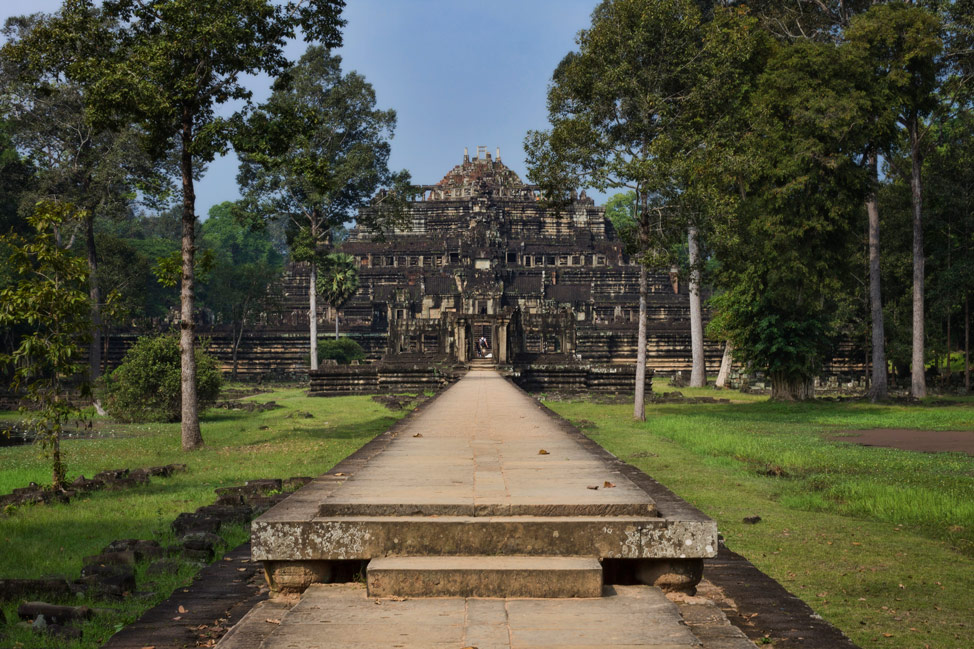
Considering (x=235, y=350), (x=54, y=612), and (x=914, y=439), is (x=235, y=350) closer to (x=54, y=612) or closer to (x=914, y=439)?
(x=914, y=439)

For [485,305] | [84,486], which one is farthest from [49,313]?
[485,305]

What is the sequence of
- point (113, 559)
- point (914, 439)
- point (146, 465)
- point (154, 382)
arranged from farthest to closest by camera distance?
point (154, 382)
point (914, 439)
point (146, 465)
point (113, 559)

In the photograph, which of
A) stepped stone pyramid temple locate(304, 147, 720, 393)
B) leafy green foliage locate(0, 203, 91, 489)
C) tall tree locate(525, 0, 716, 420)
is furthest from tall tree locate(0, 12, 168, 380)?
leafy green foliage locate(0, 203, 91, 489)

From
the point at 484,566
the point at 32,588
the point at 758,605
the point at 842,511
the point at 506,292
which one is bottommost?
the point at 842,511

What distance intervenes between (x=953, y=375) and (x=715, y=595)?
112 feet

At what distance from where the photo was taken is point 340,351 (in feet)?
152

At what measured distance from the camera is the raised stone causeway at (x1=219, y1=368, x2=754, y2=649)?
3527 millimetres

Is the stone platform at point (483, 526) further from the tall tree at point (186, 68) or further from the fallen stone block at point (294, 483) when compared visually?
the tall tree at point (186, 68)

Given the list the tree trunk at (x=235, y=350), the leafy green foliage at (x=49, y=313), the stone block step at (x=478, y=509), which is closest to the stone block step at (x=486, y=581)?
the stone block step at (x=478, y=509)

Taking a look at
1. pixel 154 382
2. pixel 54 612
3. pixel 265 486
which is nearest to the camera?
pixel 54 612

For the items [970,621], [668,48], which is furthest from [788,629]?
[668,48]

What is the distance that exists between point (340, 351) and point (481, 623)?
43486 millimetres

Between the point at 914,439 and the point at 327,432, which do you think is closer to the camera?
the point at 914,439

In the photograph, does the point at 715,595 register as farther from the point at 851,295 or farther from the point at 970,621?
the point at 851,295
